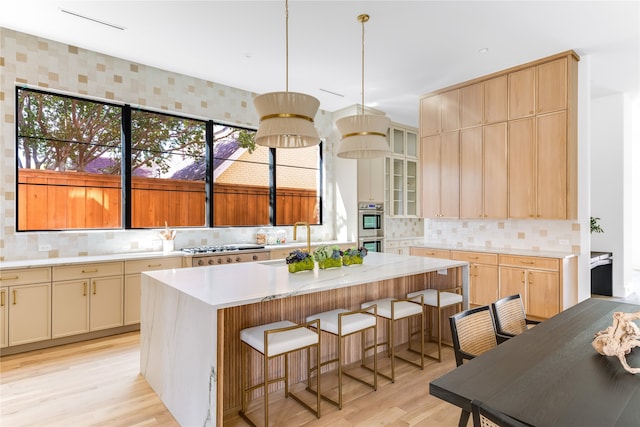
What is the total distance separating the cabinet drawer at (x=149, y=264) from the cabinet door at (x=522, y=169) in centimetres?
432

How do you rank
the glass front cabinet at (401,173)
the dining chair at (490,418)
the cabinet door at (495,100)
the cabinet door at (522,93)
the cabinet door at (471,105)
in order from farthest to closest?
1. the glass front cabinet at (401,173)
2. the cabinet door at (471,105)
3. the cabinet door at (495,100)
4. the cabinet door at (522,93)
5. the dining chair at (490,418)

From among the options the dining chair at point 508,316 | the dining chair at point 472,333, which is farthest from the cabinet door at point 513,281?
the dining chair at point 472,333

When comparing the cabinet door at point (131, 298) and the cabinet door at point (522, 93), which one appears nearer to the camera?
the cabinet door at point (131, 298)

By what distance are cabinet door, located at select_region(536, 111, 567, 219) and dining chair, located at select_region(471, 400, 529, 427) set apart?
4053mm

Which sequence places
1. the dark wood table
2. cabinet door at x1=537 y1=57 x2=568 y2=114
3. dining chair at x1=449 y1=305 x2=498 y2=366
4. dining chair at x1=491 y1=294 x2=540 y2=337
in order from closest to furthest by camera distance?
the dark wood table < dining chair at x1=449 y1=305 x2=498 y2=366 < dining chair at x1=491 y1=294 x2=540 y2=337 < cabinet door at x1=537 y1=57 x2=568 y2=114

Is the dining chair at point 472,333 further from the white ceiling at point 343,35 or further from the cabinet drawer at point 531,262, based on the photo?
the white ceiling at point 343,35

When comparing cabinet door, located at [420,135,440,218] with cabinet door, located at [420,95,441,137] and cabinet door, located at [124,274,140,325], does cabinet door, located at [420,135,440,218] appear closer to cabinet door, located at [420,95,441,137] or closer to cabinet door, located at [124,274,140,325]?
cabinet door, located at [420,95,441,137]

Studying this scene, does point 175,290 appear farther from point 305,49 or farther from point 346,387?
point 305,49

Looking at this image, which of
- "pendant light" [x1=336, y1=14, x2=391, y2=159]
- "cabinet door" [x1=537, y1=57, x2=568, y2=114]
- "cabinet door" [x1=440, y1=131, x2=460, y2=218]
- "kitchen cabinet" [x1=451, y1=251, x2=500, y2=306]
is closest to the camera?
"pendant light" [x1=336, y1=14, x2=391, y2=159]

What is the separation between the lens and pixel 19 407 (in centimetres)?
246

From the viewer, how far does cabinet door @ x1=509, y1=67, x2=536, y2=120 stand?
4.46m

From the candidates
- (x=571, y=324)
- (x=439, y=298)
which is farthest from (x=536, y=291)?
(x=571, y=324)

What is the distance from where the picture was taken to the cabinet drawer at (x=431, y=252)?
516cm

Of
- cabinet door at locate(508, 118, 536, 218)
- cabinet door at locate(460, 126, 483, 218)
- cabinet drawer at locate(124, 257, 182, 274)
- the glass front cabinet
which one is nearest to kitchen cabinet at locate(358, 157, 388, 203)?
the glass front cabinet
